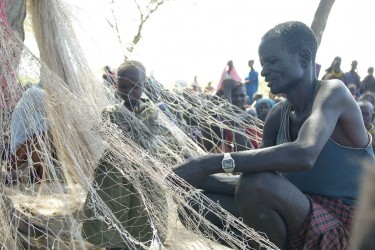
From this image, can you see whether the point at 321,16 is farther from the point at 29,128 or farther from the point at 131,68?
the point at 29,128

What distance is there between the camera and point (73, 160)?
229cm

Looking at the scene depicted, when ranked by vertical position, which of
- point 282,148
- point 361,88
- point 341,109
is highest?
point 341,109

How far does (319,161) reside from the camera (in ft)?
7.14

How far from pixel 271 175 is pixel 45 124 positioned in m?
0.99

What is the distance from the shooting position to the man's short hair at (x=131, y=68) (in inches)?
131

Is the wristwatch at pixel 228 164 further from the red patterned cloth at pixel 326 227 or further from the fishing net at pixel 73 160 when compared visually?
the red patterned cloth at pixel 326 227

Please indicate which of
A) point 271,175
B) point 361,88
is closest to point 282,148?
point 271,175

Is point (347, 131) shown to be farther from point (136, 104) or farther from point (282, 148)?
point (136, 104)

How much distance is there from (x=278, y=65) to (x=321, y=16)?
13.7 feet

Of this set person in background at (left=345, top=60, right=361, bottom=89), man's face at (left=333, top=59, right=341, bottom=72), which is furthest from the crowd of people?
person in background at (left=345, top=60, right=361, bottom=89)

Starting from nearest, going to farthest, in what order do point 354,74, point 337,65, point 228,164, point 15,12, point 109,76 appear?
point 228,164
point 15,12
point 109,76
point 337,65
point 354,74

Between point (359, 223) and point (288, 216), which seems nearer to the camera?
point (359, 223)

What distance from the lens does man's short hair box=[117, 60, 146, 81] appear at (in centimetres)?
334

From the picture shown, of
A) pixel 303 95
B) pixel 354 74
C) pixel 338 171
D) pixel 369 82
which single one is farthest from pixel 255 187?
pixel 354 74
